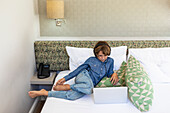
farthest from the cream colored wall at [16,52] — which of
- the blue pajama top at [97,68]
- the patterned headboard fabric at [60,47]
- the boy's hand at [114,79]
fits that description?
the boy's hand at [114,79]

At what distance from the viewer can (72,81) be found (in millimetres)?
2002

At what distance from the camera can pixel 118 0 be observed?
2.48 metres

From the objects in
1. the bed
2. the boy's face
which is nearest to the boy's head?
the boy's face

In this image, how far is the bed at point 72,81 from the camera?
1.46m

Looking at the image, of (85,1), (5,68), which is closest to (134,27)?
(85,1)

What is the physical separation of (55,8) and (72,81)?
1057mm

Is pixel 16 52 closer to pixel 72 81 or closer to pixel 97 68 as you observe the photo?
pixel 72 81

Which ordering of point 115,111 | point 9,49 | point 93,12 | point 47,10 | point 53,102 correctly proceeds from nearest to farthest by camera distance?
point 115,111
point 53,102
point 9,49
point 47,10
point 93,12

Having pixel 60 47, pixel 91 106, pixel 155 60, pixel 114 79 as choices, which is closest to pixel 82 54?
pixel 60 47

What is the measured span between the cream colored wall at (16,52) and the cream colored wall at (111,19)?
1.35 feet

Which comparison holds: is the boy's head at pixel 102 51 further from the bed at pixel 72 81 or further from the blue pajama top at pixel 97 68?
the bed at pixel 72 81

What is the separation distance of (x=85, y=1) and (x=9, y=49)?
1371 millimetres

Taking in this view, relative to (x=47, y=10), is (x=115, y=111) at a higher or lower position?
lower

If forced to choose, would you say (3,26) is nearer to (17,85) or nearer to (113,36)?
(17,85)
